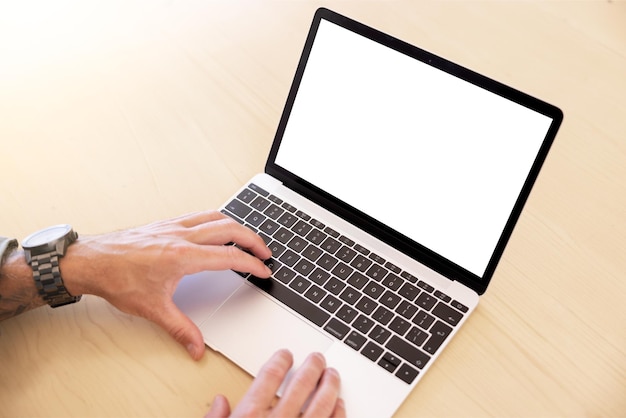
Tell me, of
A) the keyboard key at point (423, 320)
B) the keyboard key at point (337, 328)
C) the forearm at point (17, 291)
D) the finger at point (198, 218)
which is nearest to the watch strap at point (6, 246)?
the forearm at point (17, 291)

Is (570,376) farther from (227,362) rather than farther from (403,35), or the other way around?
(403,35)

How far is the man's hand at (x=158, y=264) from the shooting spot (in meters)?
0.85

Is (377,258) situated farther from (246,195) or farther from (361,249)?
(246,195)

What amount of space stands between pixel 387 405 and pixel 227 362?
0.65 feet

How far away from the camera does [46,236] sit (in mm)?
888

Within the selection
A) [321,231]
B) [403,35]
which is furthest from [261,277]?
[403,35]

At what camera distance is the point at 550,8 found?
1.28 m

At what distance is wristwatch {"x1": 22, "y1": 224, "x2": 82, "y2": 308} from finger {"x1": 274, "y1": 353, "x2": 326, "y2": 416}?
1.01ft

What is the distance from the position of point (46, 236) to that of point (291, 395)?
0.38 meters

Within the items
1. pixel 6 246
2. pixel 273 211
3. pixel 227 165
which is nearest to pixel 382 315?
pixel 273 211

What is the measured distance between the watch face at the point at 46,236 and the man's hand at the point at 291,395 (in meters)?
0.30

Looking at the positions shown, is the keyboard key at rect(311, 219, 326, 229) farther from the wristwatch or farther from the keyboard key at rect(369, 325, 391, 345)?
the wristwatch

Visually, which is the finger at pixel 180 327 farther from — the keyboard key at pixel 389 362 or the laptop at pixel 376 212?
the keyboard key at pixel 389 362

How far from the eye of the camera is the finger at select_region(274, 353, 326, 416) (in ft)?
2.50
